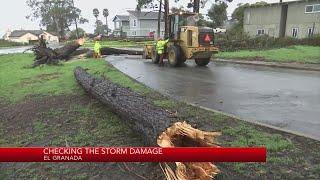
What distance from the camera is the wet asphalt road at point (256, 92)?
8.62 m

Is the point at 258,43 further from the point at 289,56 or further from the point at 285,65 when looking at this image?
the point at 285,65

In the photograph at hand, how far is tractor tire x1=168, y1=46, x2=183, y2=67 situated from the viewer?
2064 centimetres

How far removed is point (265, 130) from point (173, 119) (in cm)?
175

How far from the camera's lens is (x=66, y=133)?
796 cm

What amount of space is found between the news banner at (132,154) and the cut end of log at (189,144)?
1.98 metres

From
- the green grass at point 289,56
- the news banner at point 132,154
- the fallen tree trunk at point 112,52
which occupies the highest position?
the news banner at point 132,154

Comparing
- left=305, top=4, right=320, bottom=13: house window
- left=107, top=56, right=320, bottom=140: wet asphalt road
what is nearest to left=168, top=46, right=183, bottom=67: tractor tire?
left=107, top=56, right=320, bottom=140: wet asphalt road

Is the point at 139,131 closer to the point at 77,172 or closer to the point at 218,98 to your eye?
the point at 77,172

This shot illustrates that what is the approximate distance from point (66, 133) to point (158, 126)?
2.55 m

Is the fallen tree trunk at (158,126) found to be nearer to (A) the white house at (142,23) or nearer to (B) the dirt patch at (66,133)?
(B) the dirt patch at (66,133)

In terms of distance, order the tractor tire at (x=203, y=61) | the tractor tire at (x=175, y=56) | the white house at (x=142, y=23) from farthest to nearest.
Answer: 1. the white house at (x=142, y=23)
2. the tractor tire at (x=203, y=61)
3. the tractor tire at (x=175, y=56)

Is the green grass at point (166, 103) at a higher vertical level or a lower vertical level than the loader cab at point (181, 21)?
lower

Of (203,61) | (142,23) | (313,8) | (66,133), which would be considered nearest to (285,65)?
(203,61)

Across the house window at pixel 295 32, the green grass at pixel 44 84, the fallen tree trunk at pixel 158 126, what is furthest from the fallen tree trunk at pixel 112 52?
the fallen tree trunk at pixel 158 126
